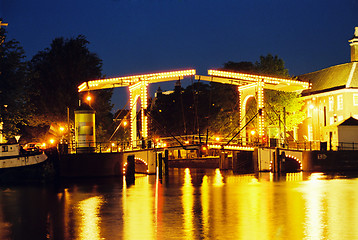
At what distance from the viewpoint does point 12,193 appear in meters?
29.1

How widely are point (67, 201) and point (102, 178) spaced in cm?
1310

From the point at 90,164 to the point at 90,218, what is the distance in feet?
62.3

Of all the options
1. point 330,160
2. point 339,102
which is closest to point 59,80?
point 330,160

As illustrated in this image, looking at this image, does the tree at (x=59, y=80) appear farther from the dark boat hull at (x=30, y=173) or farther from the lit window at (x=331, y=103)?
the lit window at (x=331, y=103)

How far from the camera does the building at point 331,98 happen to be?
5706 centimetres

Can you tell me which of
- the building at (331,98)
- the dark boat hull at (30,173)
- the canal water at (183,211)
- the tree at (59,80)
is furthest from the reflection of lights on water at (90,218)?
the building at (331,98)

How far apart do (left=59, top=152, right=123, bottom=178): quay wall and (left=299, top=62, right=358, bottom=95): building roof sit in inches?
1124

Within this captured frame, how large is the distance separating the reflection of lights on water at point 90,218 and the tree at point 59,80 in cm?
2575

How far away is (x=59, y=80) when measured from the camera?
2007 inches

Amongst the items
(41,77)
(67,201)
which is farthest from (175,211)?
(41,77)

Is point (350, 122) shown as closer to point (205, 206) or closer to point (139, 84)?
point (139, 84)

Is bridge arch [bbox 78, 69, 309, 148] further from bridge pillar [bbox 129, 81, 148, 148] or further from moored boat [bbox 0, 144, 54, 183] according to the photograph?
moored boat [bbox 0, 144, 54, 183]

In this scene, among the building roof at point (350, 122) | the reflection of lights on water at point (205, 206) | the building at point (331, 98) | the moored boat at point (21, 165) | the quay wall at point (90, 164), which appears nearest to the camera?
the reflection of lights on water at point (205, 206)

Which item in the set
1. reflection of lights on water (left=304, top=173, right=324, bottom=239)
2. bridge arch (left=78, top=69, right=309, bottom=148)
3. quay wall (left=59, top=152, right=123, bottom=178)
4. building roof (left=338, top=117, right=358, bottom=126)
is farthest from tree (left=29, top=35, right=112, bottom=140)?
reflection of lights on water (left=304, top=173, right=324, bottom=239)
